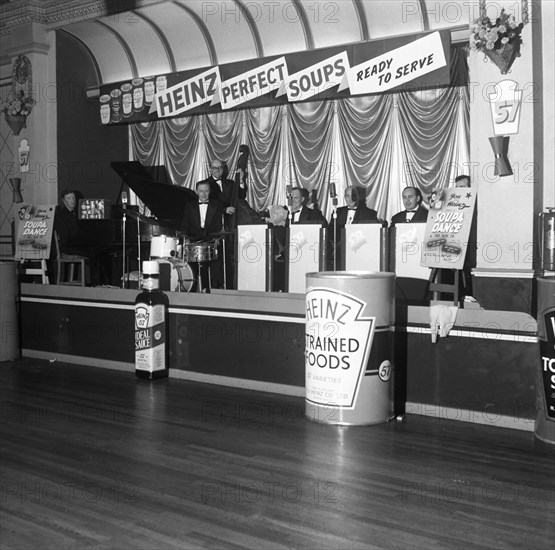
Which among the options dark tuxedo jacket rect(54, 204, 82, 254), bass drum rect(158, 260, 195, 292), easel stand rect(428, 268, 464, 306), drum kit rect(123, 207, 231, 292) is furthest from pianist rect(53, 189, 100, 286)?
easel stand rect(428, 268, 464, 306)

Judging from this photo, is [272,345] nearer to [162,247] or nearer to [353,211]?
[162,247]

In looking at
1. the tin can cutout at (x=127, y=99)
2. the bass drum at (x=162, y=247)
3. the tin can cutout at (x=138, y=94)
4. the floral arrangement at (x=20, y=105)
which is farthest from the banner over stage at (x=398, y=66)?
the floral arrangement at (x=20, y=105)

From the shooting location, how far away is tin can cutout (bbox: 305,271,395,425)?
4.11m

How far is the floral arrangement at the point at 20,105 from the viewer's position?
392 inches

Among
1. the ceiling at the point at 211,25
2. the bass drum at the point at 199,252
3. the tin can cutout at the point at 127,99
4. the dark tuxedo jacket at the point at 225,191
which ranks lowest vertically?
the bass drum at the point at 199,252

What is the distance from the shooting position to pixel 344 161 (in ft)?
31.2

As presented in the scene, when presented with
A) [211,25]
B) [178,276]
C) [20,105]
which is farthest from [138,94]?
[178,276]

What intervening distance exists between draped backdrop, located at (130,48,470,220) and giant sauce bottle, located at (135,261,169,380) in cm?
444

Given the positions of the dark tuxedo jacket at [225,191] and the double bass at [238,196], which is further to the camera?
the dark tuxedo jacket at [225,191]

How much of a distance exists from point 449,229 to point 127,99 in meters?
5.97

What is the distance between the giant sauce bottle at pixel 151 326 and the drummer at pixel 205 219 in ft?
9.69

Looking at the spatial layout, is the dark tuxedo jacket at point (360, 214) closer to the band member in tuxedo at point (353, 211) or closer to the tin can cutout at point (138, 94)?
the band member in tuxedo at point (353, 211)

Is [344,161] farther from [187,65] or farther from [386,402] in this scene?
[386,402]

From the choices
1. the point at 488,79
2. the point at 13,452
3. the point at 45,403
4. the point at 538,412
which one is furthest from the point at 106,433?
the point at 488,79
